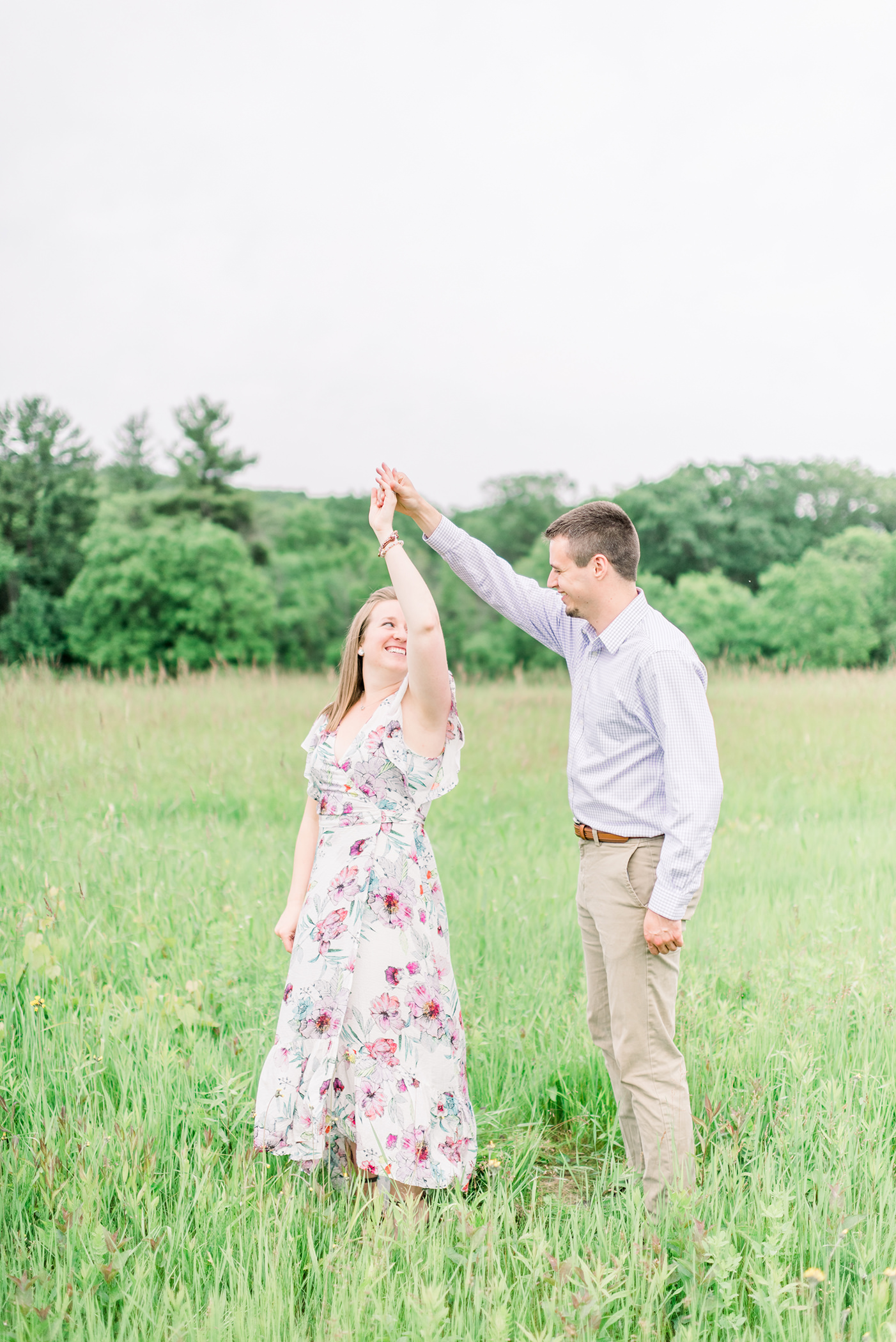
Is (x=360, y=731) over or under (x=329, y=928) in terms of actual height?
over

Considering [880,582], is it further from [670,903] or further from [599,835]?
[670,903]

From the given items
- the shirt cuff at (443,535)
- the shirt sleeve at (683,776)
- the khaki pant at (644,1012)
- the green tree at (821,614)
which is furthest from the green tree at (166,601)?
the shirt sleeve at (683,776)

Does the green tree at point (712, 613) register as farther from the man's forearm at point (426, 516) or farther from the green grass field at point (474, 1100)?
the man's forearm at point (426, 516)

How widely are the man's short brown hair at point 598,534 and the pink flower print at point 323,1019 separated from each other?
148 cm

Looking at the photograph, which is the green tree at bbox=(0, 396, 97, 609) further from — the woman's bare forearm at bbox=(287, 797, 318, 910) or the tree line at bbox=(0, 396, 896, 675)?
the woman's bare forearm at bbox=(287, 797, 318, 910)

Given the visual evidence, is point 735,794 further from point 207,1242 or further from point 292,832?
point 207,1242

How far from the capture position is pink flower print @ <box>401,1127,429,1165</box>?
250 centimetres

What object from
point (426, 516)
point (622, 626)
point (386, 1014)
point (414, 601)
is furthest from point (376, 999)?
point (426, 516)

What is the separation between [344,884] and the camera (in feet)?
8.64

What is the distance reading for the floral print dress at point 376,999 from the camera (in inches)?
99.5

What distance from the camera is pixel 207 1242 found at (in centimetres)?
228

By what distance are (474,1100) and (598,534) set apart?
211 cm

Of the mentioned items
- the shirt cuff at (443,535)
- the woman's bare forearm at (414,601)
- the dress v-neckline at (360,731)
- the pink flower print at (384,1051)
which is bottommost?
the pink flower print at (384,1051)

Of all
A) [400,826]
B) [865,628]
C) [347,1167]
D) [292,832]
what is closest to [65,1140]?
[347,1167]
